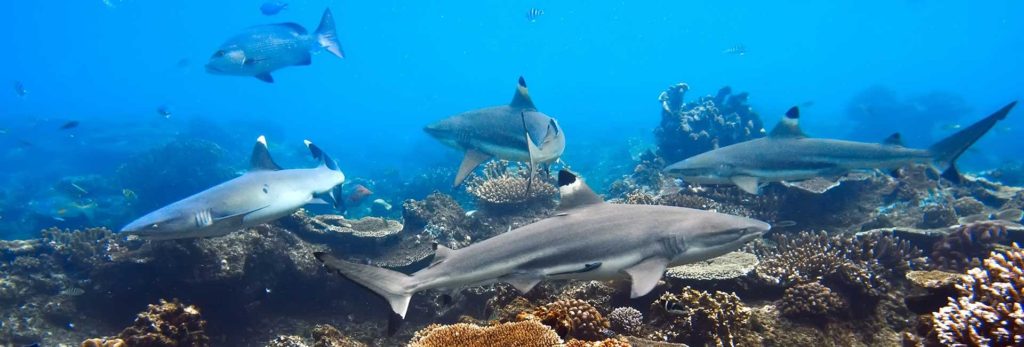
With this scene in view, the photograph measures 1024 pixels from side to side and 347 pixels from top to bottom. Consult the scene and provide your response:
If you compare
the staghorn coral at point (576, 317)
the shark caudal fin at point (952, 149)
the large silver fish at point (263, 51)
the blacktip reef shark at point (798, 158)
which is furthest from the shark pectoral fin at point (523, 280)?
the large silver fish at point (263, 51)

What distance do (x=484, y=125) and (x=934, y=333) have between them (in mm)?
5486

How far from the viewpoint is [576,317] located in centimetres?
454

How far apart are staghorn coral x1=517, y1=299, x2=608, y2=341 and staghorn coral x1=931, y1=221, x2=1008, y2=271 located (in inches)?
238

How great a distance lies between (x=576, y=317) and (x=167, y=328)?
520cm

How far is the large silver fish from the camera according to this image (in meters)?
9.53

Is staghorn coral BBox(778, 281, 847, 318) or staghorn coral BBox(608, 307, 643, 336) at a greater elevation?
staghorn coral BBox(608, 307, 643, 336)

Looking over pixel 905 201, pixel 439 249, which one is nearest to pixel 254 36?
pixel 439 249

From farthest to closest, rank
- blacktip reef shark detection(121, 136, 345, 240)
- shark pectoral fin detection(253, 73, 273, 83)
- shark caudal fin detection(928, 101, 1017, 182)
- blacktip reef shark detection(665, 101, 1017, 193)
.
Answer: shark pectoral fin detection(253, 73, 273, 83), blacktip reef shark detection(665, 101, 1017, 193), shark caudal fin detection(928, 101, 1017, 182), blacktip reef shark detection(121, 136, 345, 240)

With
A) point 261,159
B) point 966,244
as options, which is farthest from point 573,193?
point 966,244

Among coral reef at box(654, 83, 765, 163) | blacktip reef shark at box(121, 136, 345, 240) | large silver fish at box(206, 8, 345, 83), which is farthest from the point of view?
coral reef at box(654, 83, 765, 163)

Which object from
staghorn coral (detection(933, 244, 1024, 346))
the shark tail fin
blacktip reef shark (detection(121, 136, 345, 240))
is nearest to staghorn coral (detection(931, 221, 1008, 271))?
staghorn coral (detection(933, 244, 1024, 346))

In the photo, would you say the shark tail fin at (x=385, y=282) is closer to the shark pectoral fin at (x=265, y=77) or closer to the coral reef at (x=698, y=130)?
the shark pectoral fin at (x=265, y=77)

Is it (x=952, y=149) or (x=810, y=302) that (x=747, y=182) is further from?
(x=952, y=149)

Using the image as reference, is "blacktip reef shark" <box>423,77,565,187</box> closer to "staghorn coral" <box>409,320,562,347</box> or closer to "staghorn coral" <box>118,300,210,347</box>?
"staghorn coral" <box>409,320,562,347</box>
